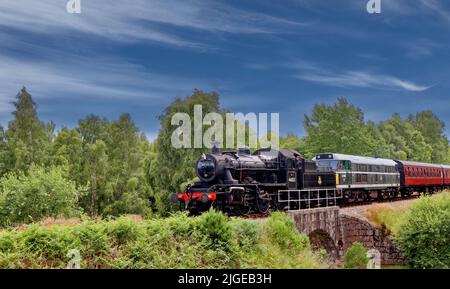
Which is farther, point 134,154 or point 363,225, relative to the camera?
point 134,154

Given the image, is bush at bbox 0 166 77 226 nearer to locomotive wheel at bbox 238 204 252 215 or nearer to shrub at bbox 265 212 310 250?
locomotive wheel at bbox 238 204 252 215

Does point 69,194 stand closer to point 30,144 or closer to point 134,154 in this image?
point 30,144

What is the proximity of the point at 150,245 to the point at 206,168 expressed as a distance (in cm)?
1032

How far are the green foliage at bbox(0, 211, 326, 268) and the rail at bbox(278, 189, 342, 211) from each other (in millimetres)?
9325

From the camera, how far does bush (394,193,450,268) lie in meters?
32.4

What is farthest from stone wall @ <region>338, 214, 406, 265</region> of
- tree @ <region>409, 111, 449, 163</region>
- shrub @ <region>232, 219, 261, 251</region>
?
tree @ <region>409, 111, 449, 163</region>

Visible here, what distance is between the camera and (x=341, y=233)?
34406 mm

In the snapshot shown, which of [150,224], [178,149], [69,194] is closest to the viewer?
[150,224]

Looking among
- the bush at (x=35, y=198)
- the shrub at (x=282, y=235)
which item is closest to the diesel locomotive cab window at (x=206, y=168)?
the shrub at (x=282, y=235)

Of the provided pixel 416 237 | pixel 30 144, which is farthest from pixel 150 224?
pixel 30 144

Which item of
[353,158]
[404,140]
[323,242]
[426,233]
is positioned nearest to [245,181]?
[323,242]

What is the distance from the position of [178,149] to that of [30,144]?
1441cm

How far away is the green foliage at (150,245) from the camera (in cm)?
1462
